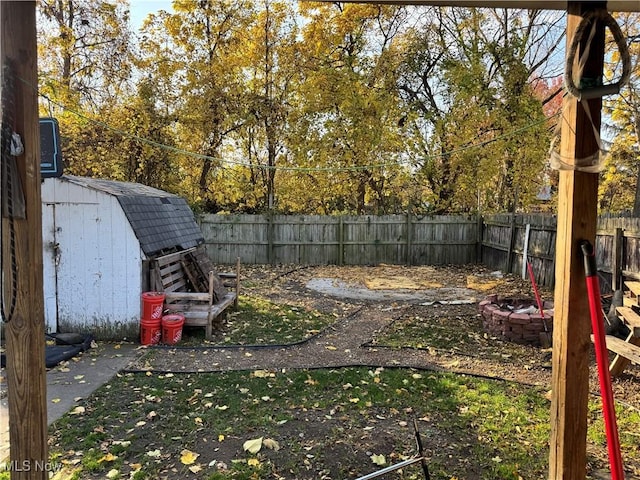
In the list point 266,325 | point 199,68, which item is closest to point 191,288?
point 266,325

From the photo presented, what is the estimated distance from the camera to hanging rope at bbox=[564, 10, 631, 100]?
5.93ft

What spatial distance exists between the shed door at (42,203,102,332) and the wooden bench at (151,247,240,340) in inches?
34.0

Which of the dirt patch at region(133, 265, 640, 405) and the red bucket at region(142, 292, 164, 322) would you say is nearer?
the dirt patch at region(133, 265, 640, 405)

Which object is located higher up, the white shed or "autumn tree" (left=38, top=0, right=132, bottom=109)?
"autumn tree" (left=38, top=0, right=132, bottom=109)

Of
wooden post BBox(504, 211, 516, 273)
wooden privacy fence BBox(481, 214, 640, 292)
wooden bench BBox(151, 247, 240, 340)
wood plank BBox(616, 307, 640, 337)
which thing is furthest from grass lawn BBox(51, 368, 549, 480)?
wooden post BBox(504, 211, 516, 273)

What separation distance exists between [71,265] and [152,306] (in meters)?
1.37

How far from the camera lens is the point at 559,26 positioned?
1466 centimetres

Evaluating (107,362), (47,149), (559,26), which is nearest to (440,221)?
(559,26)

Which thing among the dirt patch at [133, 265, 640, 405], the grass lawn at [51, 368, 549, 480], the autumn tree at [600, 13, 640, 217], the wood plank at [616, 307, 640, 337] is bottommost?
the dirt patch at [133, 265, 640, 405]

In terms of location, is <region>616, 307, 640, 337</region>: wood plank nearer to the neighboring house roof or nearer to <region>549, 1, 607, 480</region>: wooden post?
<region>549, 1, 607, 480</region>: wooden post

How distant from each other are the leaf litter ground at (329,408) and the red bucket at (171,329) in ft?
0.72

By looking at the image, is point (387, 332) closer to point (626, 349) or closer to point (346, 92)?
point (626, 349)

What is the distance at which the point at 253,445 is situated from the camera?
3.34 metres

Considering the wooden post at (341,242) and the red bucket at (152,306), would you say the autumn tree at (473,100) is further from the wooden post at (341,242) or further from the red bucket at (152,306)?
the red bucket at (152,306)
